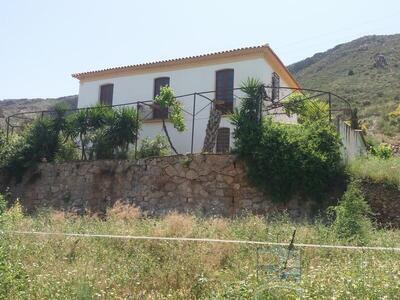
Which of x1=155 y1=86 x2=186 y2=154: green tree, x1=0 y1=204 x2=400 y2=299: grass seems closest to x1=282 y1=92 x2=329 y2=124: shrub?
x1=155 y1=86 x2=186 y2=154: green tree

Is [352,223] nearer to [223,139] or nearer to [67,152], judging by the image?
[223,139]

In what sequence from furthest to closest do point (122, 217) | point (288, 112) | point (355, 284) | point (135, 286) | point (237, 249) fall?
point (288, 112), point (122, 217), point (237, 249), point (135, 286), point (355, 284)

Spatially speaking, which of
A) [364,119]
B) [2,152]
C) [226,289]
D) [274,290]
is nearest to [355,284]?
[274,290]

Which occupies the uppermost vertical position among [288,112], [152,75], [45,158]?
[152,75]

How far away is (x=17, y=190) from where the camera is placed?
18.8m

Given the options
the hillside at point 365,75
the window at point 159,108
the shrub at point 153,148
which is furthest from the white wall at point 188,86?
the hillside at point 365,75

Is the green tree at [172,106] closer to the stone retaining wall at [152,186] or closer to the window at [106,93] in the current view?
the stone retaining wall at [152,186]

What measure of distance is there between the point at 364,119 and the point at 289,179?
78.9 ft

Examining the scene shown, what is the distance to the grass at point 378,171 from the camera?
44.1ft

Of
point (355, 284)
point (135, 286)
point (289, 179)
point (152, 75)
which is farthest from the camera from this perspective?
point (152, 75)

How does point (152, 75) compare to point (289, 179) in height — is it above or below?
above

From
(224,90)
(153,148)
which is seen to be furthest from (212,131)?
(224,90)

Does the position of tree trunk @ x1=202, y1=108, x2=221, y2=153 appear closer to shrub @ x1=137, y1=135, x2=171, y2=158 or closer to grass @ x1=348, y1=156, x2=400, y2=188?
shrub @ x1=137, y1=135, x2=171, y2=158

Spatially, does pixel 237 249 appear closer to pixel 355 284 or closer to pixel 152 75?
pixel 355 284
